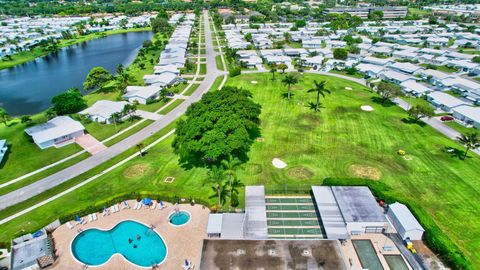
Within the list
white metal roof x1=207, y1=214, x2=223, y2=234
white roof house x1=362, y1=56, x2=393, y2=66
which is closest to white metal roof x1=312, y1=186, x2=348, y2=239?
white metal roof x1=207, y1=214, x2=223, y2=234

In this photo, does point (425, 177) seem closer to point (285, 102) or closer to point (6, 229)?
point (285, 102)

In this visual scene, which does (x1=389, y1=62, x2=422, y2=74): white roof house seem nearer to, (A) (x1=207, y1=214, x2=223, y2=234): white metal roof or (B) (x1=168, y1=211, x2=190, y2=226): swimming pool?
(A) (x1=207, y1=214, x2=223, y2=234): white metal roof

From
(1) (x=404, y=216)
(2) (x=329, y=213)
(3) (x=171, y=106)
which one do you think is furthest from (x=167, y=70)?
(1) (x=404, y=216)

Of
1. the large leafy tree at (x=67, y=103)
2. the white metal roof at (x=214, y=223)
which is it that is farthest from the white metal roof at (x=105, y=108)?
the white metal roof at (x=214, y=223)

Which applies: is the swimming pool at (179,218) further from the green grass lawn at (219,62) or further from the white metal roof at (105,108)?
the green grass lawn at (219,62)

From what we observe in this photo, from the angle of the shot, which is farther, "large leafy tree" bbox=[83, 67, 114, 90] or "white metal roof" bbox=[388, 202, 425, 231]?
"large leafy tree" bbox=[83, 67, 114, 90]

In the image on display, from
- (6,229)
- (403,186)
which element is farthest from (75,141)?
(403,186)
